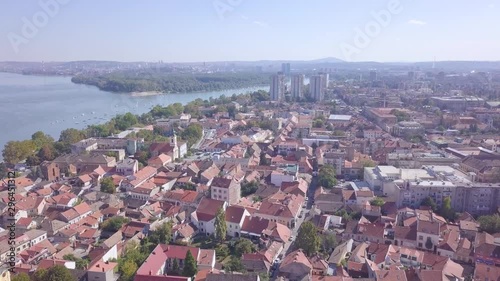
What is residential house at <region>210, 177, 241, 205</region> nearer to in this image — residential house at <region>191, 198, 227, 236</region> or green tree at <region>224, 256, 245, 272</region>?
residential house at <region>191, 198, 227, 236</region>

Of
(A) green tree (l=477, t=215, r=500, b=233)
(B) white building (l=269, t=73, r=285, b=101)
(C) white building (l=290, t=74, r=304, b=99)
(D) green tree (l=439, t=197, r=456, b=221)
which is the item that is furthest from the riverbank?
(A) green tree (l=477, t=215, r=500, b=233)

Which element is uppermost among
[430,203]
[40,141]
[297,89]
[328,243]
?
[297,89]

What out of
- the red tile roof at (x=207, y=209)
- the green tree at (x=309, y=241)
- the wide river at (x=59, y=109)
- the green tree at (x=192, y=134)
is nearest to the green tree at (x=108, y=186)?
the red tile roof at (x=207, y=209)

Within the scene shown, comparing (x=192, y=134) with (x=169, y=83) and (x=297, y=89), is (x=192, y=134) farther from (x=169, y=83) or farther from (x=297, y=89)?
(x=169, y=83)

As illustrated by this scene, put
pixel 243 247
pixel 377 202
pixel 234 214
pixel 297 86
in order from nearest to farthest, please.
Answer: pixel 243 247 → pixel 234 214 → pixel 377 202 → pixel 297 86

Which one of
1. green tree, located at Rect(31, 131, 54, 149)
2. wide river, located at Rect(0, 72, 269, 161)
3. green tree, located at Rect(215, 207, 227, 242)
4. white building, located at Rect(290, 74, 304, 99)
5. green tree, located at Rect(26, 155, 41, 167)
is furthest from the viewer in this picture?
white building, located at Rect(290, 74, 304, 99)

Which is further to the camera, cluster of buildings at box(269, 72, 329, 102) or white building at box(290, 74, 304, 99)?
white building at box(290, 74, 304, 99)

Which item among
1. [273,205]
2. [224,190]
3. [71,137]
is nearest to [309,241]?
[273,205]

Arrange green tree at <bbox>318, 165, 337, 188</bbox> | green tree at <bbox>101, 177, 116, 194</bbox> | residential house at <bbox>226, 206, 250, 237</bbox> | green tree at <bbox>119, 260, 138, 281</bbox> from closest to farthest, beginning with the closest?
green tree at <bbox>119, 260, 138, 281</bbox>
residential house at <bbox>226, 206, 250, 237</bbox>
green tree at <bbox>101, 177, 116, 194</bbox>
green tree at <bbox>318, 165, 337, 188</bbox>
